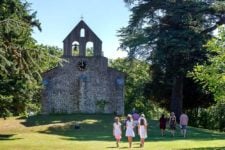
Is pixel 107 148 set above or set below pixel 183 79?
below

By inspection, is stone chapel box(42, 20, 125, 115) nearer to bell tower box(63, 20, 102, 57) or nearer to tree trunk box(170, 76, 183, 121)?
bell tower box(63, 20, 102, 57)

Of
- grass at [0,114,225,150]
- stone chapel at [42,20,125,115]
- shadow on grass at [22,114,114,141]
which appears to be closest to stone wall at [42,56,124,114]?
stone chapel at [42,20,125,115]

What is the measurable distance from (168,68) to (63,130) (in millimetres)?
11293

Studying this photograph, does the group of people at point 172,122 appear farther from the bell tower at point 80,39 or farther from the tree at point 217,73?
the bell tower at point 80,39

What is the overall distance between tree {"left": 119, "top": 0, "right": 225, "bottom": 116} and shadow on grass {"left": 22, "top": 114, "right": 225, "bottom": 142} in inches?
201

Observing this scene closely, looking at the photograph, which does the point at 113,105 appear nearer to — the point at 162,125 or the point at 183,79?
the point at 183,79

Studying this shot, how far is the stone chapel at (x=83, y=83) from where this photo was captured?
155ft

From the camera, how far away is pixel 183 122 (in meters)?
32.0

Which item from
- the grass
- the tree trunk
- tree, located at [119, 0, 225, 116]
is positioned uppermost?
tree, located at [119, 0, 225, 116]

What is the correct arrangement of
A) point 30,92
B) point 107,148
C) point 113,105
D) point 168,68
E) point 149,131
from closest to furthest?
point 107,148 < point 30,92 < point 149,131 < point 168,68 < point 113,105

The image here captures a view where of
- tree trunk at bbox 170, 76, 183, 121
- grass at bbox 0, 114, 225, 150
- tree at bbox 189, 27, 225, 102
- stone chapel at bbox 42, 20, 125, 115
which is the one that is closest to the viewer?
tree at bbox 189, 27, 225, 102

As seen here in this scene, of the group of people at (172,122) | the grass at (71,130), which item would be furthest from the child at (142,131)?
the group of people at (172,122)

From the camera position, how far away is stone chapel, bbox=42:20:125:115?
47.3 meters

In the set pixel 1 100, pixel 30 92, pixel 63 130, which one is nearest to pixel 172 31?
pixel 63 130
